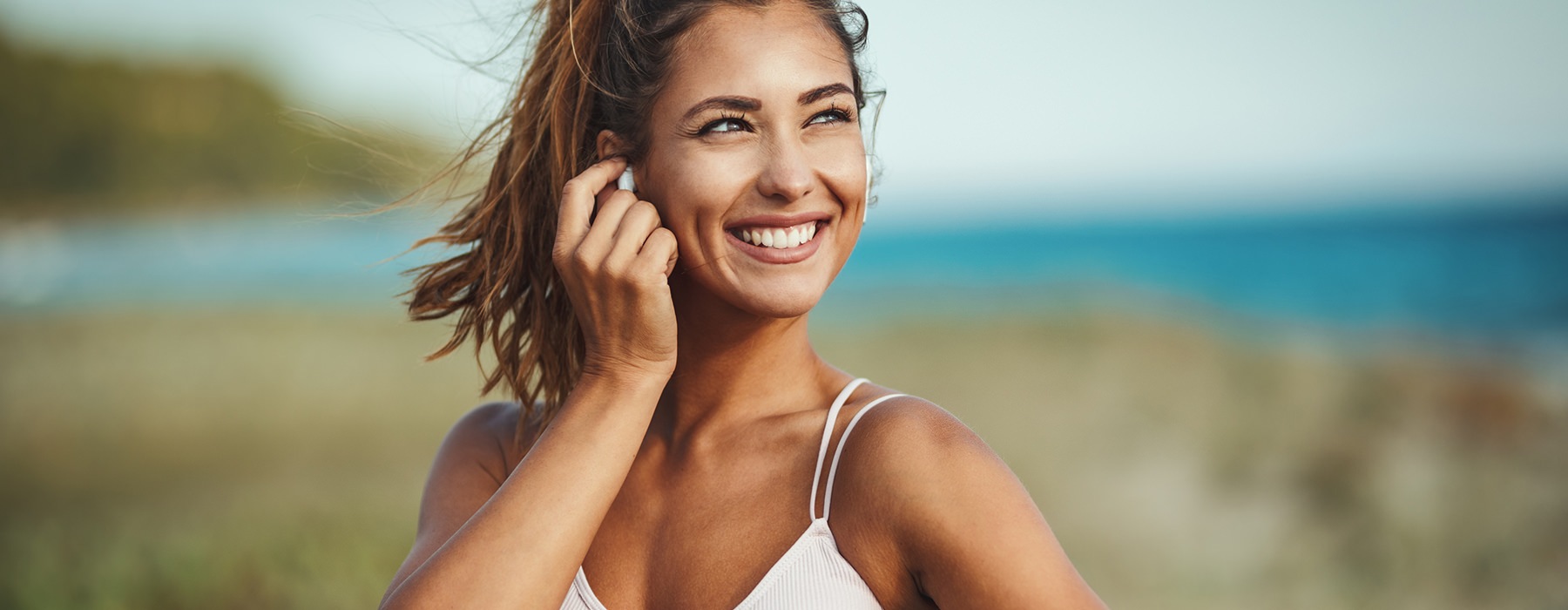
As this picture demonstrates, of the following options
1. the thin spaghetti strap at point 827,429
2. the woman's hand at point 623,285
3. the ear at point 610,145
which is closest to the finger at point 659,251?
the woman's hand at point 623,285

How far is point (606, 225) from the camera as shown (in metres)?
2.52

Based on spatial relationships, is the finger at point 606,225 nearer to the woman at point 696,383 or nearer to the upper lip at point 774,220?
the woman at point 696,383

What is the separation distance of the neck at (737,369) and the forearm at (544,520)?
1.28 feet

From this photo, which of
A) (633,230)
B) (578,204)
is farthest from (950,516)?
(578,204)

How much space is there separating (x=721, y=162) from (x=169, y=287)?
17636 millimetres

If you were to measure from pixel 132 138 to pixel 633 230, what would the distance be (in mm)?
28093

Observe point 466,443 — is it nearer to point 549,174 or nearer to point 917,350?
point 549,174

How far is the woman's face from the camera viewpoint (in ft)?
8.23

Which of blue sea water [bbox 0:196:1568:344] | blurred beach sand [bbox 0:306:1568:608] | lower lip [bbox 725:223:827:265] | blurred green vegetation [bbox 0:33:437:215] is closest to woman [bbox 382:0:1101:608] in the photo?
lower lip [bbox 725:223:827:265]

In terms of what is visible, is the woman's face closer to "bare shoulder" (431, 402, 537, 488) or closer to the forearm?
the forearm

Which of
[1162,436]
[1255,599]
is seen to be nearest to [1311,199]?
[1162,436]

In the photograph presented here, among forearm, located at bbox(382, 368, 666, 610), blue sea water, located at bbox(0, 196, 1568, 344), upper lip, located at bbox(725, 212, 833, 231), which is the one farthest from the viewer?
blue sea water, located at bbox(0, 196, 1568, 344)

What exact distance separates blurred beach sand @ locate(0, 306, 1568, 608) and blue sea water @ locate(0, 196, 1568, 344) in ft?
5.17

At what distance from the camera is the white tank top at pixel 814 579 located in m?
2.28
